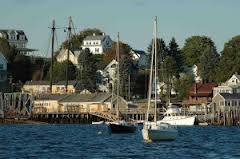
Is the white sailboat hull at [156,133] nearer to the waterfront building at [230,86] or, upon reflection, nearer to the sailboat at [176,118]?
the sailboat at [176,118]

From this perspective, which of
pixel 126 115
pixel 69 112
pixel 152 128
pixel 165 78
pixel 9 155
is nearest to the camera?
pixel 9 155

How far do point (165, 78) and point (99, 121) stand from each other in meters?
29.6

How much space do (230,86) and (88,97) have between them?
28.7 metres

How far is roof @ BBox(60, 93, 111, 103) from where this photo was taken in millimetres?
177625

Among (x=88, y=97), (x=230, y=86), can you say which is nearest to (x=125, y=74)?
(x=88, y=97)

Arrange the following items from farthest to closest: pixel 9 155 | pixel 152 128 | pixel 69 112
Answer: pixel 69 112 < pixel 152 128 < pixel 9 155

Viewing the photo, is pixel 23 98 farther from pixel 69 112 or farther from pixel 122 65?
pixel 122 65

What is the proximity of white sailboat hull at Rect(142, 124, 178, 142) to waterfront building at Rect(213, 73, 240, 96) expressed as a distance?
9121cm

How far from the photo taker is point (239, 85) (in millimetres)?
185250

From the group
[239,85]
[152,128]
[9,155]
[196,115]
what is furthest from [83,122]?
[9,155]

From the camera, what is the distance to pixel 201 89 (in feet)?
609

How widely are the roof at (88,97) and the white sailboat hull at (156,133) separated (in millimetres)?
89172

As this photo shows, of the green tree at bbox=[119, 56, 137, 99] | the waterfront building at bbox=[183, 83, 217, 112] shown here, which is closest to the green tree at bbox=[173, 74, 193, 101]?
the waterfront building at bbox=[183, 83, 217, 112]

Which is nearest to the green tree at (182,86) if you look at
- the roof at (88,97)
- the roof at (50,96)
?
the roof at (88,97)
